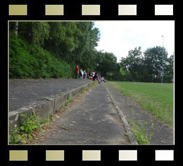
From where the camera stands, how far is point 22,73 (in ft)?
25.6

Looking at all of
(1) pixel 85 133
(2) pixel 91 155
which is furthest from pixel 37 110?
(2) pixel 91 155

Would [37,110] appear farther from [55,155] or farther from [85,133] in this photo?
[55,155]

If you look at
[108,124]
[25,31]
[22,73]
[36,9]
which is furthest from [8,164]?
[25,31]

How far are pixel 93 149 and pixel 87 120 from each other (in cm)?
211

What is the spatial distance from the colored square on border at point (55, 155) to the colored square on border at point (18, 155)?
0.50ft

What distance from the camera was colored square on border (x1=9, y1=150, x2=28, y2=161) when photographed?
1.23 metres

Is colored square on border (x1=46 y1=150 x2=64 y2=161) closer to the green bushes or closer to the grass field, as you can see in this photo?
the grass field

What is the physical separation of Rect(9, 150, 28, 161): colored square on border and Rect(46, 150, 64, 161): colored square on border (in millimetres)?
153

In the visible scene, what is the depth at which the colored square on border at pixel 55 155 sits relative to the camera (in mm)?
1247

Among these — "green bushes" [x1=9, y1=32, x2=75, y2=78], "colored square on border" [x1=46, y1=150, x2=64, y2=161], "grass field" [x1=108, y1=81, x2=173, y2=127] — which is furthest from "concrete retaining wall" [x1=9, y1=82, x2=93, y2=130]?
"green bushes" [x1=9, y1=32, x2=75, y2=78]

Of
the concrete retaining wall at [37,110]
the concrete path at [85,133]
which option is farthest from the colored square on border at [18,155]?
the concrete path at [85,133]

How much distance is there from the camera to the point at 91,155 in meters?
1.27

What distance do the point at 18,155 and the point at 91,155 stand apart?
0.53 meters
